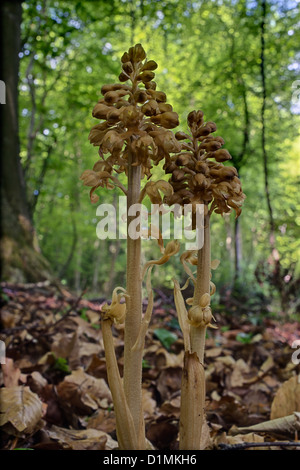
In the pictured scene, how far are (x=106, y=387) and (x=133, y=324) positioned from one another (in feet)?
3.09

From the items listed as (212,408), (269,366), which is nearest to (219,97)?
(269,366)

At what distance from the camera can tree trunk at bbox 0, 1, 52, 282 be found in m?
3.92

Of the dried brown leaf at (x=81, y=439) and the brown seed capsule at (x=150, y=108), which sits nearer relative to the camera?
the brown seed capsule at (x=150, y=108)

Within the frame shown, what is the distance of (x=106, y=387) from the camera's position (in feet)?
5.59

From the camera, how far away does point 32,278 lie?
13.1 ft

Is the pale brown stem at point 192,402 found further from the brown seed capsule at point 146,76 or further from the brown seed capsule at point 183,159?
the brown seed capsule at point 146,76

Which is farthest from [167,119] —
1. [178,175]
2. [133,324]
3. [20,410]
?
[20,410]

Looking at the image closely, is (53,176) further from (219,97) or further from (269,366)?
(269,366)

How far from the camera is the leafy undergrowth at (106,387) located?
121 centimetres

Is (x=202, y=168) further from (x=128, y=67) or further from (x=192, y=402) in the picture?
(x=192, y=402)

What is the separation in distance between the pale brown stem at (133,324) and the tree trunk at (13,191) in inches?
127

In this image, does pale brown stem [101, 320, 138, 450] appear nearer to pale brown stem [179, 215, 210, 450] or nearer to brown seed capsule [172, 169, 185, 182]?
pale brown stem [179, 215, 210, 450]
